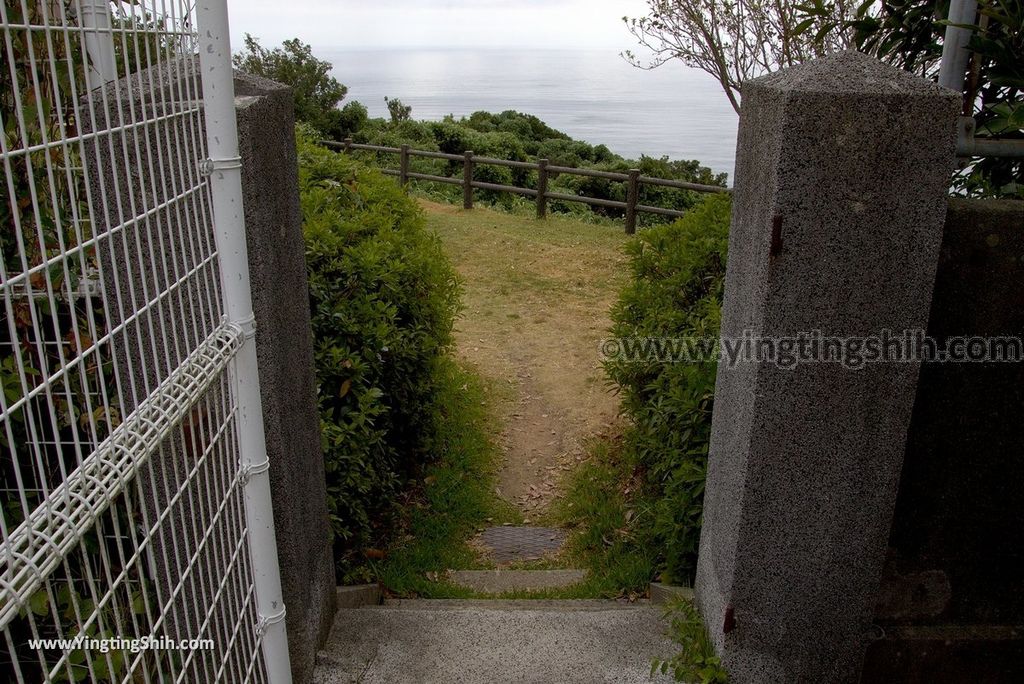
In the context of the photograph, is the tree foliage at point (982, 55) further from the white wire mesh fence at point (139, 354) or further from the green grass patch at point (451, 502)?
the green grass patch at point (451, 502)

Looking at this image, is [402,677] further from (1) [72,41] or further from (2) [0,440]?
(1) [72,41]

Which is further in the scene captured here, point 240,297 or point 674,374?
point 674,374

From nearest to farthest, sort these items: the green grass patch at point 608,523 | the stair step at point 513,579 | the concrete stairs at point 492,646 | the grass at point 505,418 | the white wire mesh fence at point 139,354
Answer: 1. the white wire mesh fence at point 139,354
2. the concrete stairs at point 492,646
3. the green grass patch at point 608,523
4. the stair step at point 513,579
5. the grass at point 505,418

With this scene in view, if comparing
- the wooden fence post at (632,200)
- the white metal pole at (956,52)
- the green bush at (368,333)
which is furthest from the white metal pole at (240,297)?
the wooden fence post at (632,200)

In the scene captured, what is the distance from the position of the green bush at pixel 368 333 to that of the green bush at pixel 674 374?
1203mm

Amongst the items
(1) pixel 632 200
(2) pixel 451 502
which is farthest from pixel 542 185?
(2) pixel 451 502

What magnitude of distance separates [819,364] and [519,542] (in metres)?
2.64

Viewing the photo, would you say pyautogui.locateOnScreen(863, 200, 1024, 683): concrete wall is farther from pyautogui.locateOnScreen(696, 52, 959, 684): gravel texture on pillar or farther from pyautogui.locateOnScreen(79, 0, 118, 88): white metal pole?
pyautogui.locateOnScreen(79, 0, 118, 88): white metal pole

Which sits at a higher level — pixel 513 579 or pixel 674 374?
pixel 674 374

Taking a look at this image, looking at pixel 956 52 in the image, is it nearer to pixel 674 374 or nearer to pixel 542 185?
pixel 674 374

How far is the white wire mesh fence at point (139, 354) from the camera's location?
1440 millimetres

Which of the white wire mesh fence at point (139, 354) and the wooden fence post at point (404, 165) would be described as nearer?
the white wire mesh fence at point (139, 354)

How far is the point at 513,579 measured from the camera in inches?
160

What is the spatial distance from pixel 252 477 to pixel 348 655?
104 cm
